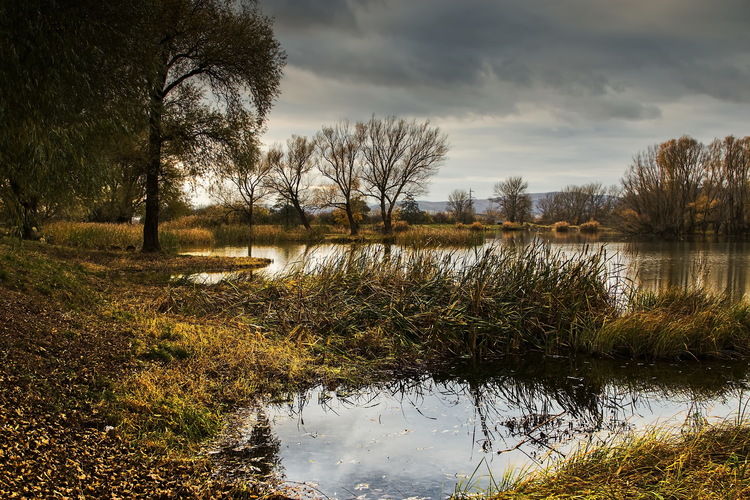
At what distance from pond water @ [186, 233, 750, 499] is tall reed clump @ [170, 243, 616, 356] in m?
0.64

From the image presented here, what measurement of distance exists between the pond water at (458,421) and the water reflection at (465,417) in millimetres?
11

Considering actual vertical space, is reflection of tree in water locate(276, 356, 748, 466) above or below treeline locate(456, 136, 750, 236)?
below

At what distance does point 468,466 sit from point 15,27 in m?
6.93

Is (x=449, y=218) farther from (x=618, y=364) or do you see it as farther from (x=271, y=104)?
(x=618, y=364)

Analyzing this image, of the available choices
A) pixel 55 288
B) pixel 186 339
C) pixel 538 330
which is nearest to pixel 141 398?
pixel 186 339

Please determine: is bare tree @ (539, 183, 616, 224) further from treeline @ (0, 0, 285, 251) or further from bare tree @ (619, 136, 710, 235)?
treeline @ (0, 0, 285, 251)

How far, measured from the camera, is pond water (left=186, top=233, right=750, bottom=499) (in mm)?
3705

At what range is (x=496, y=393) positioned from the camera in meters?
5.66

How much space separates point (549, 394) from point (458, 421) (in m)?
1.43

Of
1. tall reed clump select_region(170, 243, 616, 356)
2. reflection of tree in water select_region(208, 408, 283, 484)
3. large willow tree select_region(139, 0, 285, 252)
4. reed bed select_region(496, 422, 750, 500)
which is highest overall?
large willow tree select_region(139, 0, 285, 252)

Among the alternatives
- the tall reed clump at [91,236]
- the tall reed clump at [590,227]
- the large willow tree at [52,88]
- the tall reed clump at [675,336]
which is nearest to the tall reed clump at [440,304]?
→ the tall reed clump at [675,336]

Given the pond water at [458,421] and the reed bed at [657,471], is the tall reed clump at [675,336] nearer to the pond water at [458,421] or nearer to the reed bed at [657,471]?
the pond water at [458,421]

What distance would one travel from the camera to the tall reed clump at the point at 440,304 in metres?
7.20

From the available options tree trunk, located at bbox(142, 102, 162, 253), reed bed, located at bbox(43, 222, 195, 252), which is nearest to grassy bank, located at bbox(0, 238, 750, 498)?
tree trunk, located at bbox(142, 102, 162, 253)
